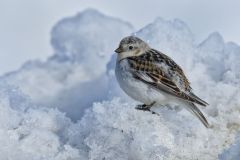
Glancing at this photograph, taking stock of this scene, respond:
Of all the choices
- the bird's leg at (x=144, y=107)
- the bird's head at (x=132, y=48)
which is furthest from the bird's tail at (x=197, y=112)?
the bird's head at (x=132, y=48)

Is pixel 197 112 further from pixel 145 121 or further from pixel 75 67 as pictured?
pixel 75 67

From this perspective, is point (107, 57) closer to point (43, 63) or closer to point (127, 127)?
point (43, 63)

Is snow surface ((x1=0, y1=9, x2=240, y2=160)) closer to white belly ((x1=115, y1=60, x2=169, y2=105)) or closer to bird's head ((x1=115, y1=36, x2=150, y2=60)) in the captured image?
A: white belly ((x1=115, y1=60, x2=169, y2=105))

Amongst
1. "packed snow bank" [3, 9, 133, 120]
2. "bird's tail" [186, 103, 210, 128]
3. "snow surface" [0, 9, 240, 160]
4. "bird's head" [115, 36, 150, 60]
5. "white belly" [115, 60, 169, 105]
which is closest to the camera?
"snow surface" [0, 9, 240, 160]

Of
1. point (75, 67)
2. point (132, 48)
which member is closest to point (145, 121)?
point (132, 48)

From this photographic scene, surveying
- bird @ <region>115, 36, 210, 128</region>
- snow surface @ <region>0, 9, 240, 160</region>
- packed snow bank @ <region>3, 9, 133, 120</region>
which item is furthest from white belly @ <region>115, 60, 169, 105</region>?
packed snow bank @ <region>3, 9, 133, 120</region>

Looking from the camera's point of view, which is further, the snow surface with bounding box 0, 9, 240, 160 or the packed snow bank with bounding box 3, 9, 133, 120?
the packed snow bank with bounding box 3, 9, 133, 120

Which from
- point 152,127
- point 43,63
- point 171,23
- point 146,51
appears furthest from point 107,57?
point 152,127
